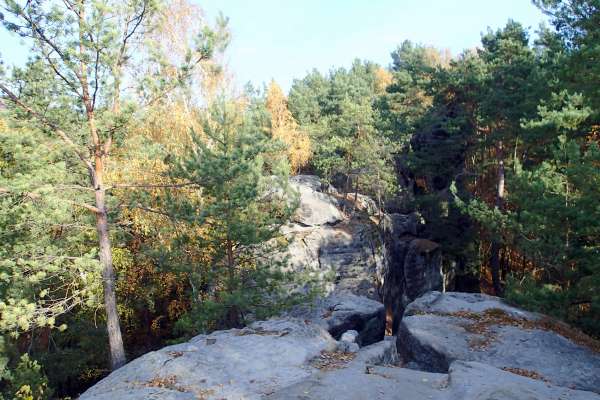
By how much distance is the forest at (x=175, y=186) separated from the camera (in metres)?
10.2

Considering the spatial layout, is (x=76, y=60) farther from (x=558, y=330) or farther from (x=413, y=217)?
(x=413, y=217)

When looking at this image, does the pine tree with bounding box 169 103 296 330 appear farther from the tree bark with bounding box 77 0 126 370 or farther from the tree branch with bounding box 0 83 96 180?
the tree branch with bounding box 0 83 96 180

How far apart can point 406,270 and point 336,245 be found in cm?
602

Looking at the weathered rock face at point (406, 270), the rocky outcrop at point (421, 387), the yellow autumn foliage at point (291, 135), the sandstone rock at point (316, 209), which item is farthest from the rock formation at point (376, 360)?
the yellow autumn foliage at point (291, 135)

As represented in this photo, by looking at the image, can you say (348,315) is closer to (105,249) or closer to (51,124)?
(105,249)

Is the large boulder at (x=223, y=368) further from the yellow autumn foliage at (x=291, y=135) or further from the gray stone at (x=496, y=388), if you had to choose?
the yellow autumn foliage at (x=291, y=135)

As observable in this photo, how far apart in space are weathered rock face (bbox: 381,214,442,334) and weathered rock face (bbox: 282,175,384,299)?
2213 mm

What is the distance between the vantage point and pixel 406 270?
26.9 metres

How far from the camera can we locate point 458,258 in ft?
94.4

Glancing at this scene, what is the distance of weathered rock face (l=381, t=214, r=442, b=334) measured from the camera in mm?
26422

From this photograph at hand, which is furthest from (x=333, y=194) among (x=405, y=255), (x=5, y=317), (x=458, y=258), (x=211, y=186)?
(x=5, y=317)

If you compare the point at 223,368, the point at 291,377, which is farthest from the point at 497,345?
the point at 223,368

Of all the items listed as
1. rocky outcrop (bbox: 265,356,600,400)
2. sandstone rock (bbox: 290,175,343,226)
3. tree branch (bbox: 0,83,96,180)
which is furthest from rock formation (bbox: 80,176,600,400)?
sandstone rock (bbox: 290,175,343,226)

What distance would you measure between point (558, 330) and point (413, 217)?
17.5m
